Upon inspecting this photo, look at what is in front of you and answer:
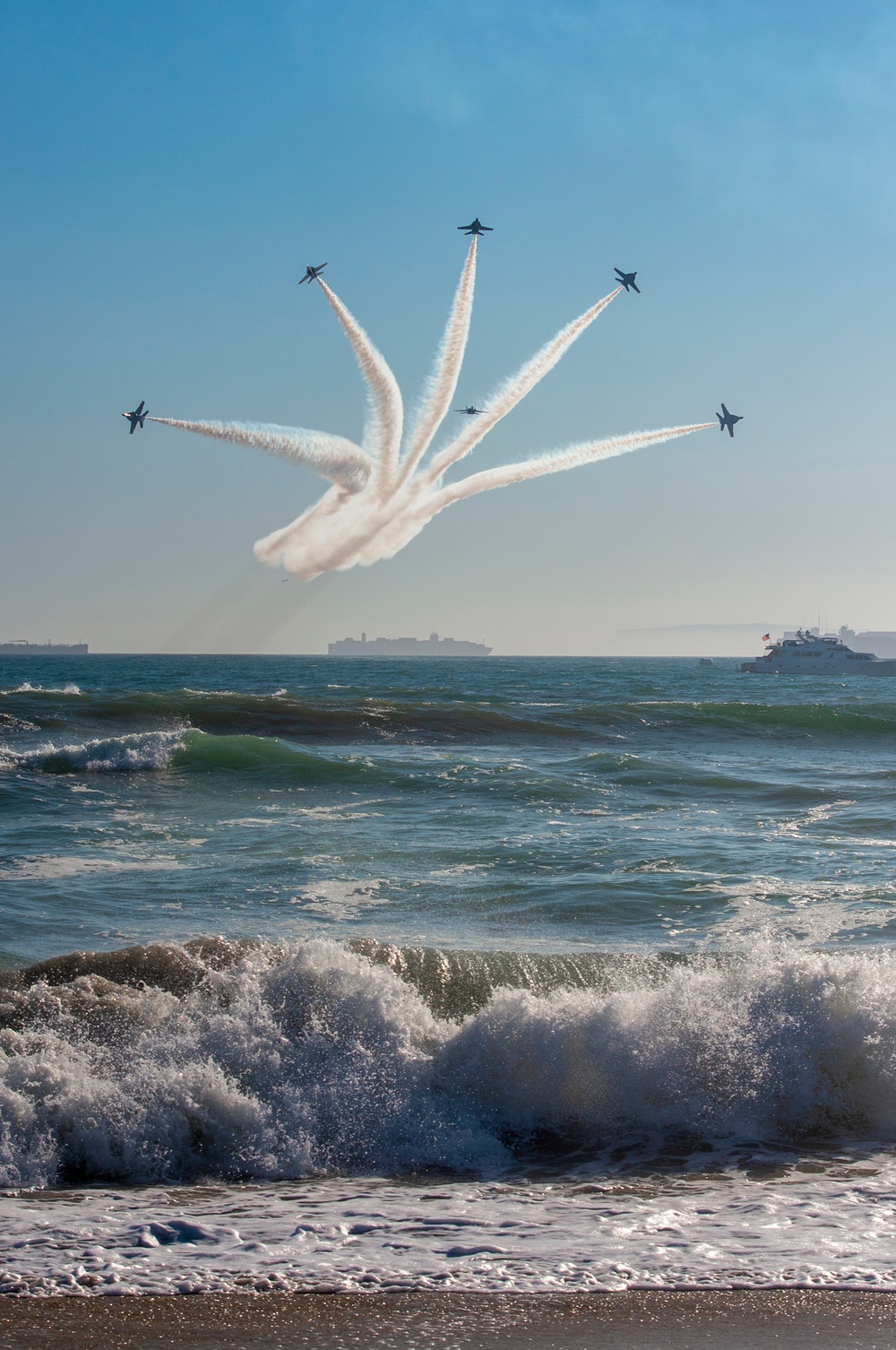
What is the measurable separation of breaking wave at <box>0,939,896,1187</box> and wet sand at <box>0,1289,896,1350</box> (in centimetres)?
172

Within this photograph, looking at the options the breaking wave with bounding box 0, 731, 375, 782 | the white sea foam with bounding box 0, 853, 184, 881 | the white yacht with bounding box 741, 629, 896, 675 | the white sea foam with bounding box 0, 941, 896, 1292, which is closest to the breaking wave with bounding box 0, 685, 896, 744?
the breaking wave with bounding box 0, 731, 375, 782

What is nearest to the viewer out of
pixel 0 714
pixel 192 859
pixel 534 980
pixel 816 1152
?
pixel 816 1152

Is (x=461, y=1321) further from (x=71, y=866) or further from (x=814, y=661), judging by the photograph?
(x=814, y=661)

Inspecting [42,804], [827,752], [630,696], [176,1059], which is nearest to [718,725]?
[827,752]

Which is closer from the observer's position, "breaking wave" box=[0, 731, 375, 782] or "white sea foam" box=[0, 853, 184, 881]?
"white sea foam" box=[0, 853, 184, 881]

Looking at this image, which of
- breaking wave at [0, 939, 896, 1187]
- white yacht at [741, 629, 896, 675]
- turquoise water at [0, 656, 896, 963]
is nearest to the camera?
breaking wave at [0, 939, 896, 1187]

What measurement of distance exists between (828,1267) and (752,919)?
693 centimetres

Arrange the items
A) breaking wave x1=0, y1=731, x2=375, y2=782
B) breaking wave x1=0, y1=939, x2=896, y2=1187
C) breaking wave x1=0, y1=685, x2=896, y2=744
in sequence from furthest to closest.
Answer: breaking wave x1=0, y1=685, x2=896, y2=744, breaking wave x1=0, y1=731, x2=375, y2=782, breaking wave x1=0, y1=939, x2=896, y2=1187

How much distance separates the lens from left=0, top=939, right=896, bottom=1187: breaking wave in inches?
263

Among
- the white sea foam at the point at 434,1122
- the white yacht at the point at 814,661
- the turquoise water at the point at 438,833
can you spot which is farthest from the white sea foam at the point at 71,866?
the white yacht at the point at 814,661

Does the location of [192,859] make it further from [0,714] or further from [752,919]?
[0,714]

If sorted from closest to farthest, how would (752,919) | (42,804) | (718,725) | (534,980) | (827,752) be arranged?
(534,980) < (752,919) < (42,804) < (827,752) < (718,725)

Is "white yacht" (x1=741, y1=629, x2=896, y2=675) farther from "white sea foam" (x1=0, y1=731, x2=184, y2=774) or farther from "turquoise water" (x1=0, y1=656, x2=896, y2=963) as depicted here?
"white sea foam" (x1=0, y1=731, x2=184, y2=774)

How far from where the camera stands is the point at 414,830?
686 inches
